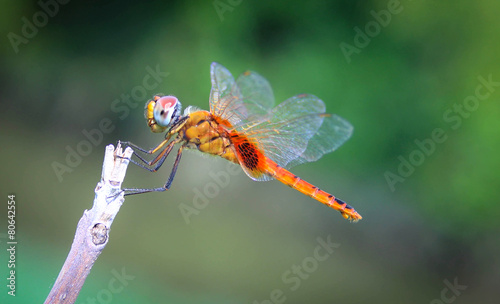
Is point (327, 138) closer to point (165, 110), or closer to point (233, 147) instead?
point (233, 147)

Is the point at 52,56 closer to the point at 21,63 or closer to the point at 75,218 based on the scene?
the point at 21,63

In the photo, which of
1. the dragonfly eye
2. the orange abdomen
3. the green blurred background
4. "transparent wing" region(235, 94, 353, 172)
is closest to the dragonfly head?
the dragonfly eye

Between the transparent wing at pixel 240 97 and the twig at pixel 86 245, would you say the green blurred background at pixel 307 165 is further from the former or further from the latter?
the twig at pixel 86 245

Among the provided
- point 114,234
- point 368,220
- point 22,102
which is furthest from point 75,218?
point 368,220

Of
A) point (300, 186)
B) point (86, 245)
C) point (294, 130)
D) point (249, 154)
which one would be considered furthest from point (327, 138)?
point (86, 245)

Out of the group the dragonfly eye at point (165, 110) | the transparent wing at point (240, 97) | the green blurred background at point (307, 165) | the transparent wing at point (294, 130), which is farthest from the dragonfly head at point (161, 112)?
the green blurred background at point (307, 165)

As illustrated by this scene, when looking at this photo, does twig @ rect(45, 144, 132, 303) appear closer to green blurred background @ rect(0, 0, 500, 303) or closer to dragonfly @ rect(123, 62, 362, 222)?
dragonfly @ rect(123, 62, 362, 222)

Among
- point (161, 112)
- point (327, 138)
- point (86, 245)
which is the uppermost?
point (327, 138)

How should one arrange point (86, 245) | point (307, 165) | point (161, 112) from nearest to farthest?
1. point (86, 245)
2. point (161, 112)
3. point (307, 165)
